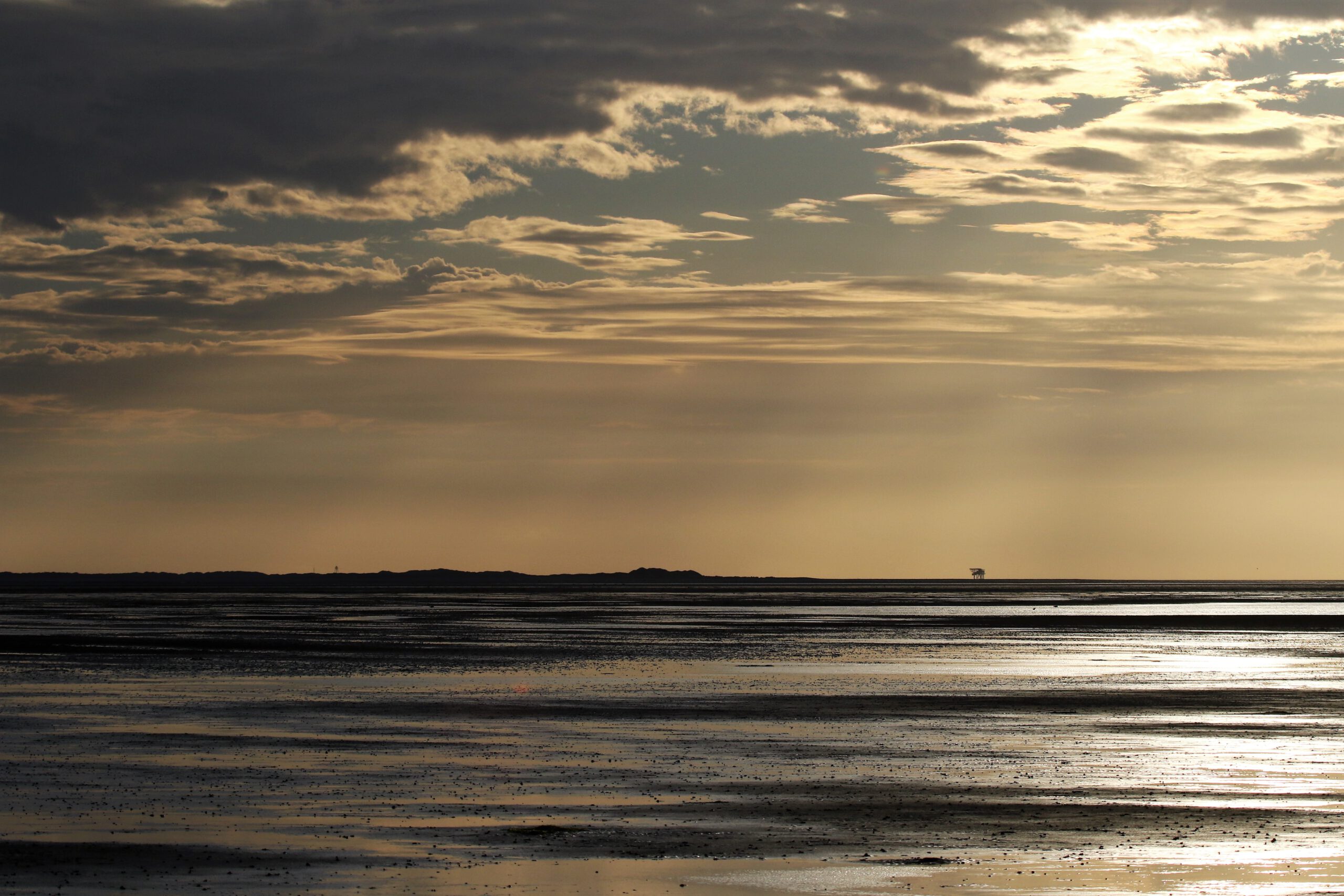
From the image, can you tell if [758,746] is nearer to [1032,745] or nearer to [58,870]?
[1032,745]

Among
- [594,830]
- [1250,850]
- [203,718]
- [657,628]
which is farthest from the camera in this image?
[657,628]

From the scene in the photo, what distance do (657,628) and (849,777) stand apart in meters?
60.1

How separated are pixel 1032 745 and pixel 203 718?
19.3 m

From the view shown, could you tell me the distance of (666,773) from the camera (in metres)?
25.6

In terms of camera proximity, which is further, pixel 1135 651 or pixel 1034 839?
pixel 1135 651

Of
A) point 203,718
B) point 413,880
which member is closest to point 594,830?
point 413,880

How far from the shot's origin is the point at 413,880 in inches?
676

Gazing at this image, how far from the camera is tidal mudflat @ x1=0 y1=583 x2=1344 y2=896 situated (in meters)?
18.0

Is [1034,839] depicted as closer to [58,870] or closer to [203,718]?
[58,870]

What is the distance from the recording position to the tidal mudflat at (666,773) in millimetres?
17969

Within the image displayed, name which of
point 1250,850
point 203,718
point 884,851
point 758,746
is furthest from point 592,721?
point 1250,850

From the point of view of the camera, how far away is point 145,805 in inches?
869

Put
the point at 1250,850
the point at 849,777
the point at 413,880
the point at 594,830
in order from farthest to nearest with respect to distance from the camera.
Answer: the point at 849,777
the point at 594,830
the point at 1250,850
the point at 413,880

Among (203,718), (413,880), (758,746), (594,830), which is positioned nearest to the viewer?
(413,880)
